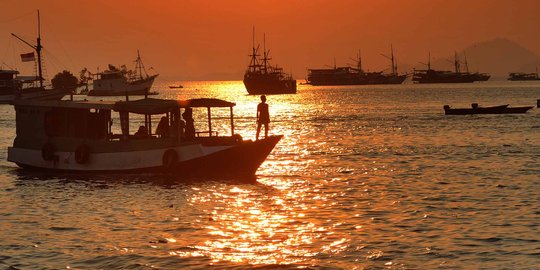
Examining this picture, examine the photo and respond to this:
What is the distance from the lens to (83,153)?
36.2 m

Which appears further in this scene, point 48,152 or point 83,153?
point 48,152

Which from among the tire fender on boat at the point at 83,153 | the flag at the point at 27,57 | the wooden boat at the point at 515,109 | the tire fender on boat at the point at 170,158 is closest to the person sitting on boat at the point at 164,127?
the tire fender on boat at the point at 170,158

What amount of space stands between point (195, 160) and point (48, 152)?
7.55 m

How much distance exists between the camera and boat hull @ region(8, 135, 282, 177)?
3428 centimetres

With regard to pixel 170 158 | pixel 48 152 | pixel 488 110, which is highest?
pixel 48 152

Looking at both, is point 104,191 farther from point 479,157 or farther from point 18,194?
point 479,157

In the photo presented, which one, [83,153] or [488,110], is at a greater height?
[83,153]

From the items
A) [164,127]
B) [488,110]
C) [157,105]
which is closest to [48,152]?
[164,127]

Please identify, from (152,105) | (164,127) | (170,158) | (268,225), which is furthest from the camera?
(164,127)

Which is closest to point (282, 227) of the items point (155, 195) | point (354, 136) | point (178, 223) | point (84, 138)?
point (178, 223)

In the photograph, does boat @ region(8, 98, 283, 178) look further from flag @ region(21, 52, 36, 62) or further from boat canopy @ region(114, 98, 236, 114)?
flag @ region(21, 52, 36, 62)

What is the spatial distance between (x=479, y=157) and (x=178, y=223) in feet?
84.0

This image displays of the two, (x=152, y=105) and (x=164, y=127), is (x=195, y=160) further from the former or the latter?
(x=152, y=105)

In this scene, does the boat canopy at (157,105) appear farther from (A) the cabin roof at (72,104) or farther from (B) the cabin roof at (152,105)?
(A) the cabin roof at (72,104)
